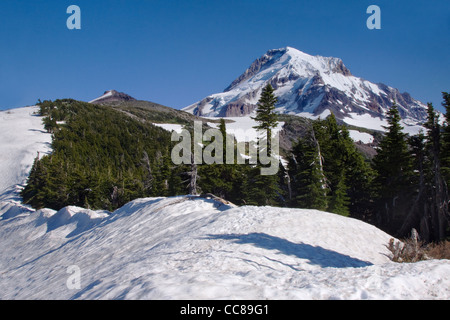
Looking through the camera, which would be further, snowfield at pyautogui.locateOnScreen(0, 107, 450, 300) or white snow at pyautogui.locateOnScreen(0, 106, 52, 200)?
white snow at pyautogui.locateOnScreen(0, 106, 52, 200)

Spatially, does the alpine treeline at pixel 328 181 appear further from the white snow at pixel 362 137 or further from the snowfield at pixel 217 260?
the white snow at pixel 362 137

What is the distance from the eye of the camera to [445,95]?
76.4 ft

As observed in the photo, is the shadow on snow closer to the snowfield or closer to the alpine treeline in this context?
the snowfield

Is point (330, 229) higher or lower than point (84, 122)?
lower

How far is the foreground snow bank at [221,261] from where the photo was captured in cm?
595

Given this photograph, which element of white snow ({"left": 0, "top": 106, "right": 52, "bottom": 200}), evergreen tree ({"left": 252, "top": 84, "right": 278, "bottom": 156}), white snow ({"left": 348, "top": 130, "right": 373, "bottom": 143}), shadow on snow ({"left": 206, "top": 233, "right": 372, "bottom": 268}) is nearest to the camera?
shadow on snow ({"left": 206, "top": 233, "right": 372, "bottom": 268})

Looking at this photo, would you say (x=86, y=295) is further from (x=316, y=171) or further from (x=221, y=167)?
(x=221, y=167)

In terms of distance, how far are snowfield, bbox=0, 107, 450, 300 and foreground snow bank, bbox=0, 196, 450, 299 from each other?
3 centimetres

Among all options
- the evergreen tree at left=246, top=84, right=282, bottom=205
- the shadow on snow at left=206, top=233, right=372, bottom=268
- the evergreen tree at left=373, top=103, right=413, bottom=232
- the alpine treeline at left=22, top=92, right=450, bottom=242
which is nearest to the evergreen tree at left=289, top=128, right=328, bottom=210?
the alpine treeline at left=22, top=92, right=450, bottom=242

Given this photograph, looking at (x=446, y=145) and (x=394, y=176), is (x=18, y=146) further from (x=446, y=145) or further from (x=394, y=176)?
(x=446, y=145)

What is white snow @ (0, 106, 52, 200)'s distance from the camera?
2539 inches

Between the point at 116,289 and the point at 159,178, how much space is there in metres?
33.8

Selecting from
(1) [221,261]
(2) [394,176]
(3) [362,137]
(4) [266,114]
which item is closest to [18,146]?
(4) [266,114]
